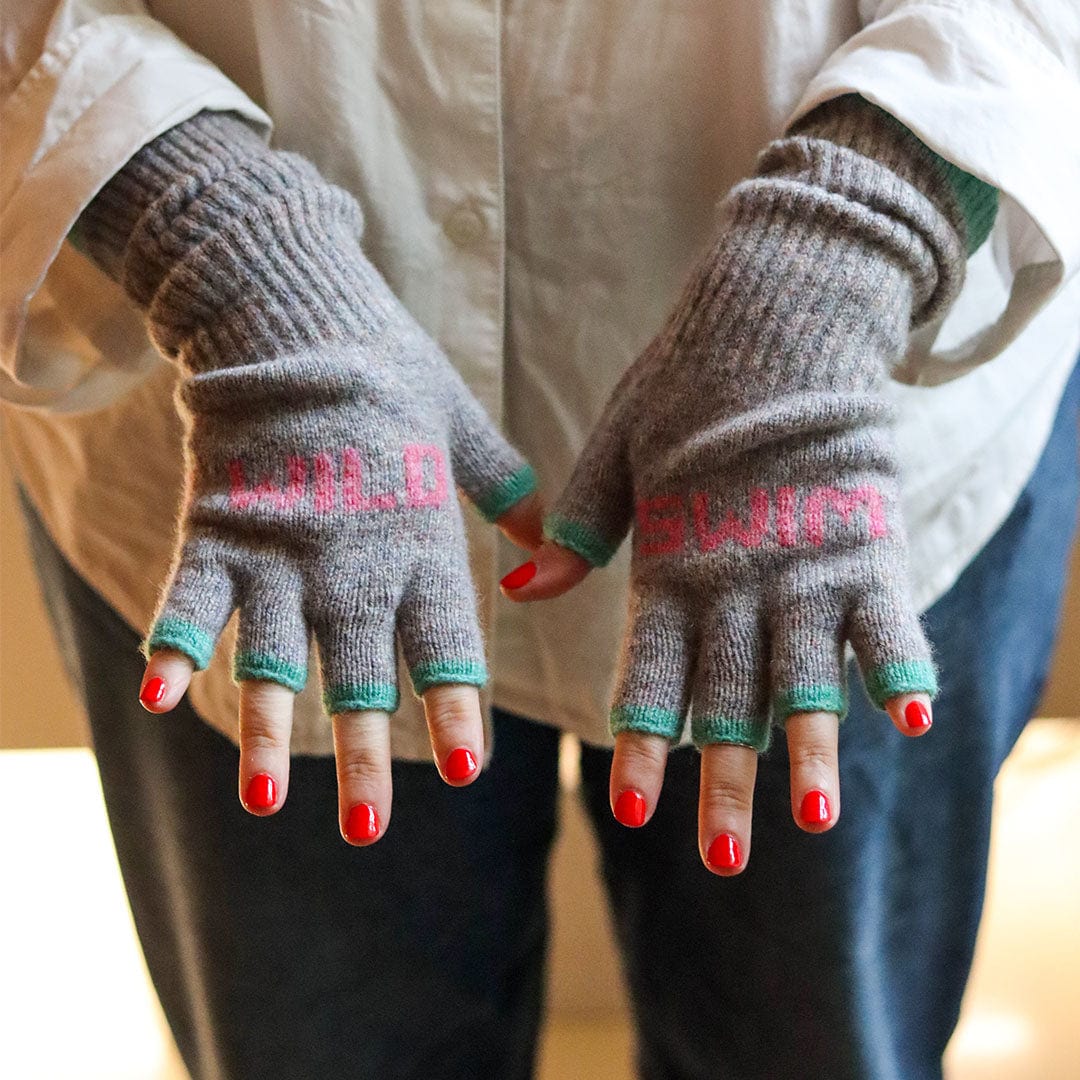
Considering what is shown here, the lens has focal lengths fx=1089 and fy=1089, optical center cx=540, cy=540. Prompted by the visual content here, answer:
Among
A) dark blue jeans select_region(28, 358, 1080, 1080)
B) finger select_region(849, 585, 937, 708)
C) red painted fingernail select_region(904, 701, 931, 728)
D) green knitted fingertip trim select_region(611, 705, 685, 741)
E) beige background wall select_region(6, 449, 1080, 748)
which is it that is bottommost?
beige background wall select_region(6, 449, 1080, 748)

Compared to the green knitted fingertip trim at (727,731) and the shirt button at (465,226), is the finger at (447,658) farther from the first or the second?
the shirt button at (465,226)

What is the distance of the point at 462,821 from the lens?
33.1 inches

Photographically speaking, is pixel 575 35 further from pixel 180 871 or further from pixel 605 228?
pixel 180 871

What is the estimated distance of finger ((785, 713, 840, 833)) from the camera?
0.50 m

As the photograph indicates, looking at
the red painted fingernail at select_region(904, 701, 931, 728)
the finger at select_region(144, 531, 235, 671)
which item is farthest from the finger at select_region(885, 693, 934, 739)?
the finger at select_region(144, 531, 235, 671)

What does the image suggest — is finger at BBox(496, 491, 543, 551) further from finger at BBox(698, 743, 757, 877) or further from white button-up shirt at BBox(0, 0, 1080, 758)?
finger at BBox(698, 743, 757, 877)

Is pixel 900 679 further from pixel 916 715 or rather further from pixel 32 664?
pixel 32 664

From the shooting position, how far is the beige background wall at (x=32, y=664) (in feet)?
5.19

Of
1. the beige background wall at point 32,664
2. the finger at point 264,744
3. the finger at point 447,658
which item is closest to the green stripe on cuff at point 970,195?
the finger at point 447,658

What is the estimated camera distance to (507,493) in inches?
25.0

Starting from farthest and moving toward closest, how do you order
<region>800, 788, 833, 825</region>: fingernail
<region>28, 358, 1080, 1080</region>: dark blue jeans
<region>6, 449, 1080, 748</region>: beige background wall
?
<region>6, 449, 1080, 748</region>: beige background wall, <region>28, 358, 1080, 1080</region>: dark blue jeans, <region>800, 788, 833, 825</region>: fingernail

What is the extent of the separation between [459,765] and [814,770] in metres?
0.17

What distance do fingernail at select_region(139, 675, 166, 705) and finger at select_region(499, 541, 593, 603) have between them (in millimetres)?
187

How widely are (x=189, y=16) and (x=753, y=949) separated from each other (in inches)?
29.2
